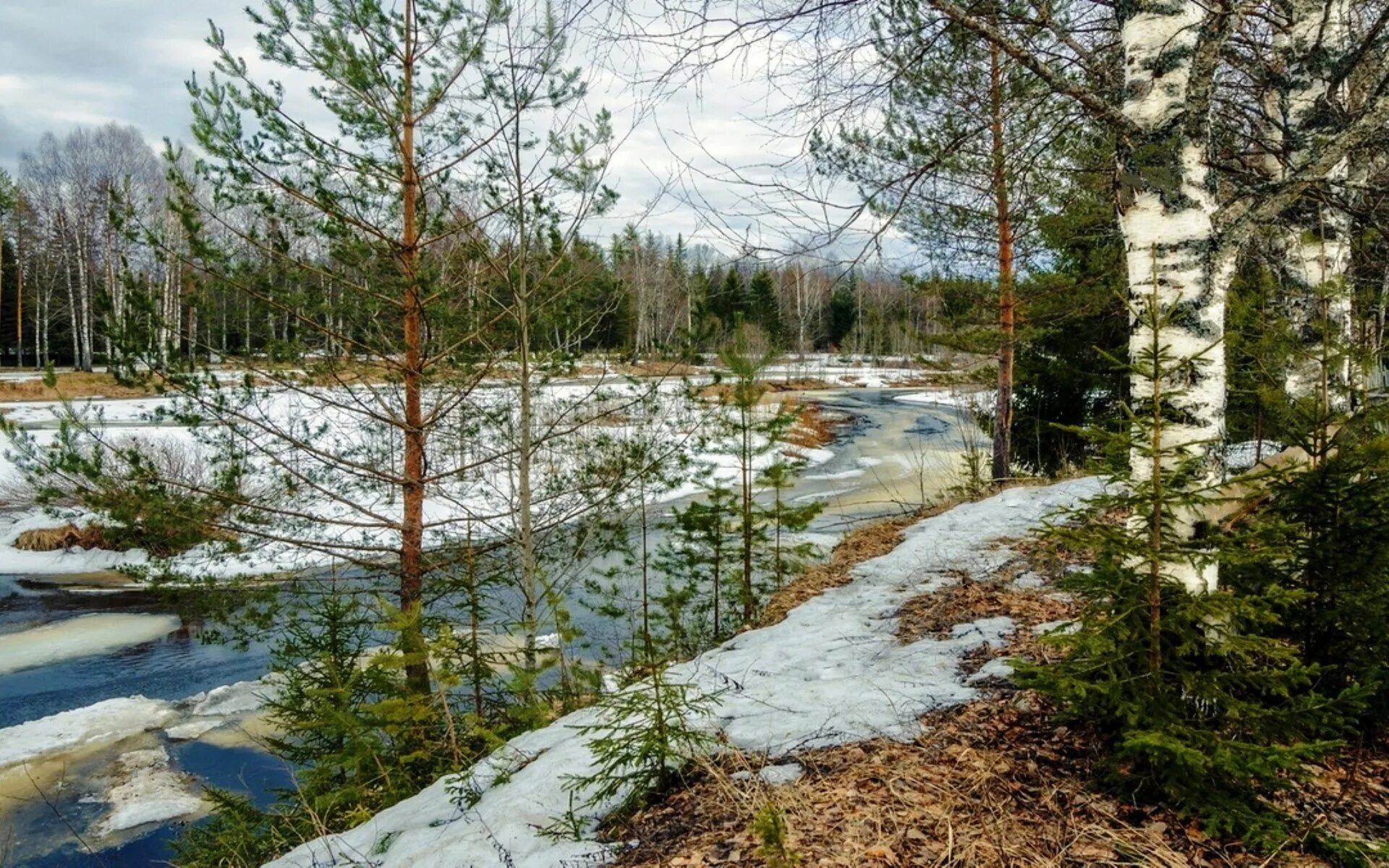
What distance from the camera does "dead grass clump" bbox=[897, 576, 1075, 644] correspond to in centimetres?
414

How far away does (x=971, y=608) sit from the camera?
14.7 ft

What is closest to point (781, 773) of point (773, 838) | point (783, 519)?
point (773, 838)

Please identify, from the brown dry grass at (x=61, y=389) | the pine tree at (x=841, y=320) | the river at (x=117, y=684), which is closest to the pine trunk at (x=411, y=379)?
the river at (x=117, y=684)

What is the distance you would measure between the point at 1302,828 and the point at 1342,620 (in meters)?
0.73

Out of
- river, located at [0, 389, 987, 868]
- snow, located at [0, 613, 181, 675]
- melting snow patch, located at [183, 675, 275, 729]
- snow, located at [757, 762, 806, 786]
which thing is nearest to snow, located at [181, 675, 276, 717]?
melting snow patch, located at [183, 675, 275, 729]

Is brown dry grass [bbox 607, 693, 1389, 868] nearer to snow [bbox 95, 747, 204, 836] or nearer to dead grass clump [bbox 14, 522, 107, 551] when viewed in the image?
snow [bbox 95, 747, 204, 836]

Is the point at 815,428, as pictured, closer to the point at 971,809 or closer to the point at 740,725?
the point at 740,725

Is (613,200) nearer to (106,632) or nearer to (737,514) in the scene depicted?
(737,514)

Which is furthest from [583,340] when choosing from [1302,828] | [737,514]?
[1302,828]

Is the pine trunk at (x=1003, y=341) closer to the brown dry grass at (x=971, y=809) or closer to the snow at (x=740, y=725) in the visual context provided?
the snow at (x=740, y=725)

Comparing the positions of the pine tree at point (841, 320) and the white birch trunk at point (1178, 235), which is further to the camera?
the pine tree at point (841, 320)

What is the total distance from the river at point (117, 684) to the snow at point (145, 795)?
4.4 inches

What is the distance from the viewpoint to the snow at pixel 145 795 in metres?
6.71

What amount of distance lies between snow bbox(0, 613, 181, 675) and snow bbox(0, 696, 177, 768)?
198 cm
